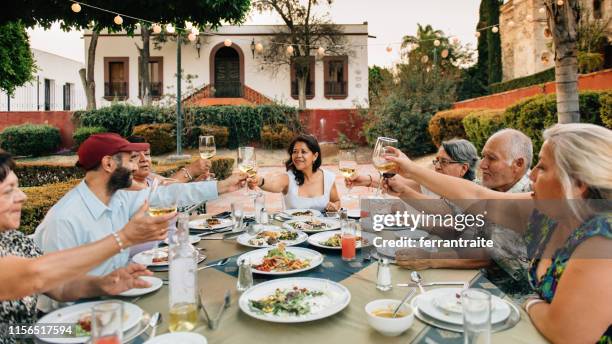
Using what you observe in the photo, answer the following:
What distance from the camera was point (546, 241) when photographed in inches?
72.8

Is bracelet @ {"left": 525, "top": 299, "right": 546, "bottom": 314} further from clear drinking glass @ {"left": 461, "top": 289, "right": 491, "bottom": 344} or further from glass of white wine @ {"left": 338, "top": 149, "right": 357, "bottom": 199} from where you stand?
glass of white wine @ {"left": 338, "top": 149, "right": 357, "bottom": 199}

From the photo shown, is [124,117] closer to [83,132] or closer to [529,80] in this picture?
[83,132]

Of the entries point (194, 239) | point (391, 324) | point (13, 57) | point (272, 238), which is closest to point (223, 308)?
point (391, 324)

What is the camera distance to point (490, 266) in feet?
6.84

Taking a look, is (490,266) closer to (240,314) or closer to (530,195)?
(530,195)

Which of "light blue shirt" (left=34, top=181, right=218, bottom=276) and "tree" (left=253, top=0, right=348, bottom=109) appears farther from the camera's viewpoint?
"tree" (left=253, top=0, right=348, bottom=109)

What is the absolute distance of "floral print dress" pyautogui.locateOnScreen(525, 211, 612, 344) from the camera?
1378 mm

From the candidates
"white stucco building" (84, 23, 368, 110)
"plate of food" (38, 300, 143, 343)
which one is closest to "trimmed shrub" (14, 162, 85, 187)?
"plate of food" (38, 300, 143, 343)

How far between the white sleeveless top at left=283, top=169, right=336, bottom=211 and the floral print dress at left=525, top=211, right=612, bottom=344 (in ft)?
7.01

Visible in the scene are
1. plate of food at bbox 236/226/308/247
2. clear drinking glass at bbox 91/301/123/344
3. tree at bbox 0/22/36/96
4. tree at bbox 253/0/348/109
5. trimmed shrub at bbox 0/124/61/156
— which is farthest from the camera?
tree at bbox 253/0/348/109

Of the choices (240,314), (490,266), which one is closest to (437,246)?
(490,266)

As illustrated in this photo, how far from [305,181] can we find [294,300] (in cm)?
264

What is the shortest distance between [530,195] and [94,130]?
64.6 feet

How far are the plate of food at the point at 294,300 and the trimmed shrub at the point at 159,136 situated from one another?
54.3 feet
